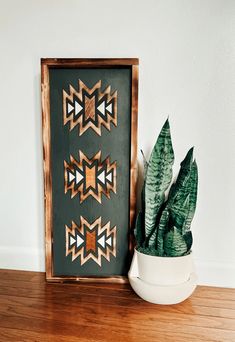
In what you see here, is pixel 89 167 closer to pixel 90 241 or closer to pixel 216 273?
pixel 90 241

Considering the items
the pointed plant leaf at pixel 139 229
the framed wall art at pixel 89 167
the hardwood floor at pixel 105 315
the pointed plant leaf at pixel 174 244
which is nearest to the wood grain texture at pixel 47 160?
the framed wall art at pixel 89 167

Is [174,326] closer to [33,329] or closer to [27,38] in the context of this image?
[33,329]

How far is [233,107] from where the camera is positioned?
977 mm

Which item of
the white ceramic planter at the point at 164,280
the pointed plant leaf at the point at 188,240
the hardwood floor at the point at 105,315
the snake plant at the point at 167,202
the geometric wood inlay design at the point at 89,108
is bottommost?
the hardwood floor at the point at 105,315

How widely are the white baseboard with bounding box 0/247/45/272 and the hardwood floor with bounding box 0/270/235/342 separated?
104mm

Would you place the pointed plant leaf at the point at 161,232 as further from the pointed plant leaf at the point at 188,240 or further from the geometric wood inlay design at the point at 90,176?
the geometric wood inlay design at the point at 90,176

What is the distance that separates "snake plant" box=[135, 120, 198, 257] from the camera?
34.2 inches

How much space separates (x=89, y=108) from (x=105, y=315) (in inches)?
23.3

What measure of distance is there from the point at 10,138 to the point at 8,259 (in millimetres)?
428

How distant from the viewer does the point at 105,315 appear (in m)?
0.83

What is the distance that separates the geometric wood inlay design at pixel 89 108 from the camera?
997 millimetres

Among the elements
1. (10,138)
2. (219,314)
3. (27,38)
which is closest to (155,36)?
(27,38)

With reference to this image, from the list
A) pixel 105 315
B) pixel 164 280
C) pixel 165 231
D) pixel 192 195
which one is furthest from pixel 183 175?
pixel 105 315

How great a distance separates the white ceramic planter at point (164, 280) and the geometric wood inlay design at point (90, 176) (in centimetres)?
24
